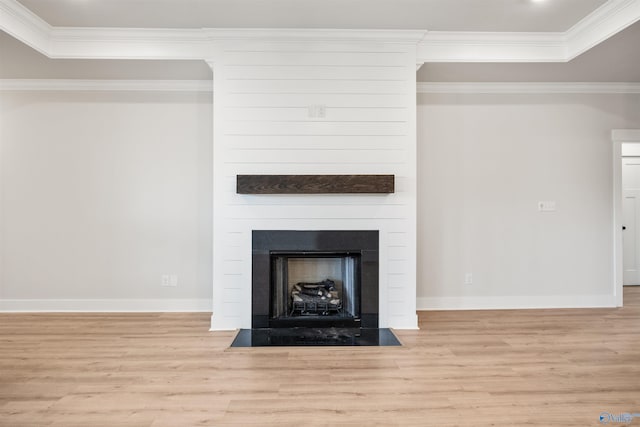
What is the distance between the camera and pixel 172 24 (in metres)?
3.46

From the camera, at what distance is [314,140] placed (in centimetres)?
363

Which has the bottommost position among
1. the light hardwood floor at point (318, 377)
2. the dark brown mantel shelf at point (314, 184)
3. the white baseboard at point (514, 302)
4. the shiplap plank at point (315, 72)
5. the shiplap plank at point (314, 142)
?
the light hardwood floor at point (318, 377)

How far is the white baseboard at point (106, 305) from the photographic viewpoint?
4.25m

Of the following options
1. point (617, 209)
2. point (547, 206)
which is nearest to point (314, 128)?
point (547, 206)

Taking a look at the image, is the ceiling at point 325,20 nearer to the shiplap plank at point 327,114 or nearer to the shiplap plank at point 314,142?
the shiplap plank at point 327,114

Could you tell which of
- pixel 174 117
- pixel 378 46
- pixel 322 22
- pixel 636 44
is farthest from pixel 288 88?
pixel 636 44

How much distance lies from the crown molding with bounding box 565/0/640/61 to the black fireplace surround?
253 centimetres

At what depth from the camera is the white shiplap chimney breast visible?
142 inches

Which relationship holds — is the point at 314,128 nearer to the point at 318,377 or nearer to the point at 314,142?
the point at 314,142

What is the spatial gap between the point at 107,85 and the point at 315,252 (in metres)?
2.97

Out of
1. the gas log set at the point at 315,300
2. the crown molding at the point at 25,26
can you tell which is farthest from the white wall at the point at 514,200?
the crown molding at the point at 25,26

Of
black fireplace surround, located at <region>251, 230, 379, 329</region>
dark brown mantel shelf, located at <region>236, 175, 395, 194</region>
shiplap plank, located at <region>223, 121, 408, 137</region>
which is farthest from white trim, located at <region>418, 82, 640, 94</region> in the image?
black fireplace surround, located at <region>251, 230, 379, 329</region>

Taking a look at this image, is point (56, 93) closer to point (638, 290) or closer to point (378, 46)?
point (378, 46)

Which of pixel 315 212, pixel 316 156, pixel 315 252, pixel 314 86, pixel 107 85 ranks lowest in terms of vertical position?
pixel 315 252
